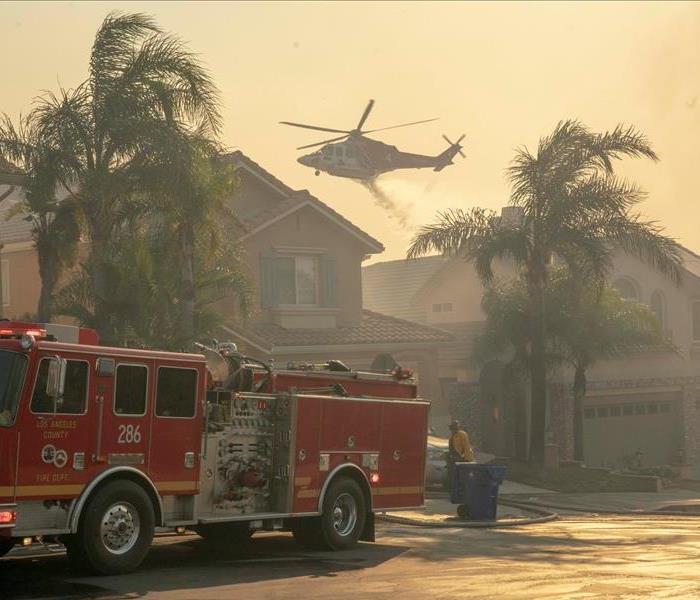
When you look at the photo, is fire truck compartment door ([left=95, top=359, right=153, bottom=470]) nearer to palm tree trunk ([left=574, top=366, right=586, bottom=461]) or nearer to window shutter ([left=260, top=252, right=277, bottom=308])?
window shutter ([left=260, top=252, right=277, bottom=308])

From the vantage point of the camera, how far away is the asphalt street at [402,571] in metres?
13.0

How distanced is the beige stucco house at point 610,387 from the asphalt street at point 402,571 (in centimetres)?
1997

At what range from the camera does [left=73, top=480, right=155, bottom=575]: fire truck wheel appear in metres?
13.6

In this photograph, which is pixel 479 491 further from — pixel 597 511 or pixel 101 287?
pixel 101 287

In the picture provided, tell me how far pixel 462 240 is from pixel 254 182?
7363 millimetres

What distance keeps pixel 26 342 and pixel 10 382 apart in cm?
43

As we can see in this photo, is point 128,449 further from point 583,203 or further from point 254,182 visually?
point 254,182

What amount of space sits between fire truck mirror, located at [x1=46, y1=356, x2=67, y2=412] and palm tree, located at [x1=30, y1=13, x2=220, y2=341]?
9910mm

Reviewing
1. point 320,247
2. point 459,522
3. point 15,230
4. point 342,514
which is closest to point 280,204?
point 320,247

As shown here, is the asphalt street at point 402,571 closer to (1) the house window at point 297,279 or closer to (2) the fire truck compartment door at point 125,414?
(2) the fire truck compartment door at point 125,414

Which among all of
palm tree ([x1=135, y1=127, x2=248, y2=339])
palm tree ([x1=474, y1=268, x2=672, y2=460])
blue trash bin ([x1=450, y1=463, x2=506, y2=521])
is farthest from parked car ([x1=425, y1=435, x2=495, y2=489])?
palm tree ([x1=135, y1=127, x2=248, y2=339])

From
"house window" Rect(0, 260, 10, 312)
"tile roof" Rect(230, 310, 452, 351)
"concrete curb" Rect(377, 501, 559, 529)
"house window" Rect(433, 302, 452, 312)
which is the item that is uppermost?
"house window" Rect(433, 302, 452, 312)

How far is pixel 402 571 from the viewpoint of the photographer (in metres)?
14.8

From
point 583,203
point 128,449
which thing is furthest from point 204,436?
point 583,203
